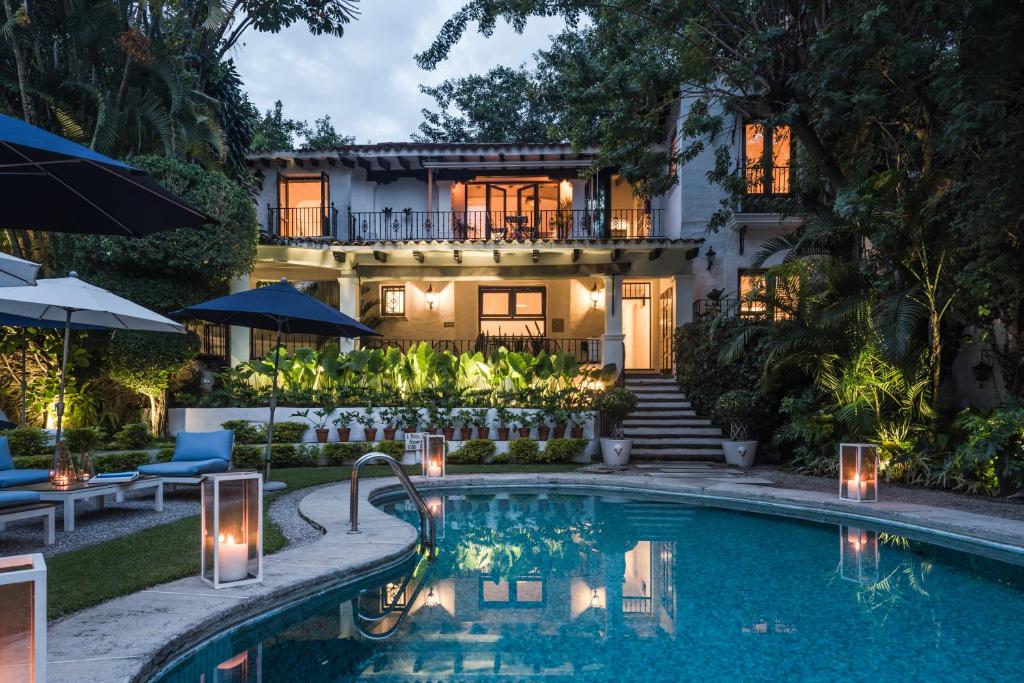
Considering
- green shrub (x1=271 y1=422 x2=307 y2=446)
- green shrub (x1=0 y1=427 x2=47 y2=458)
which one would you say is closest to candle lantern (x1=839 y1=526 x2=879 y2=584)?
green shrub (x1=271 y1=422 x2=307 y2=446)

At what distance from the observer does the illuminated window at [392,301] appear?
2020 cm

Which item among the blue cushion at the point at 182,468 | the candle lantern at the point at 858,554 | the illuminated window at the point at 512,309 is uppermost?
the illuminated window at the point at 512,309

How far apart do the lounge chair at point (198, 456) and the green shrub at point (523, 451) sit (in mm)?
5232

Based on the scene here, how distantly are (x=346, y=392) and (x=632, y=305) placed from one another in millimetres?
9870

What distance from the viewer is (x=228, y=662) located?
3902mm

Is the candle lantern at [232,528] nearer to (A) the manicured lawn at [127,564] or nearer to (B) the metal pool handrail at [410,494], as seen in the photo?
(A) the manicured lawn at [127,564]

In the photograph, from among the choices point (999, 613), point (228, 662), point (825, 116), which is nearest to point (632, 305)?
point (825, 116)

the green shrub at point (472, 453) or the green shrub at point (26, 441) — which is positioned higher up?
the green shrub at point (26, 441)

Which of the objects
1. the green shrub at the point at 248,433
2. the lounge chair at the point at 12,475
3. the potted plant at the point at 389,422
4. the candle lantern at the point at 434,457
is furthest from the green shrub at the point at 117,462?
the candle lantern at the point at 434,457

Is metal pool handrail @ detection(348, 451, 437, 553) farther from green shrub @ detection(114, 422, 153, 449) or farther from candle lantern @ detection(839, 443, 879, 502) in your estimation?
green shrub @ detection(114, 422, 153, 449)

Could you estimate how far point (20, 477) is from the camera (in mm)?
7090

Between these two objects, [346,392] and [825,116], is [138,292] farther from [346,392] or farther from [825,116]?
[825,116]

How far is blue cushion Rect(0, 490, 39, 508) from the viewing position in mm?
6039

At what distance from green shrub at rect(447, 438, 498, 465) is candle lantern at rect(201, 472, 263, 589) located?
791 centimetres
